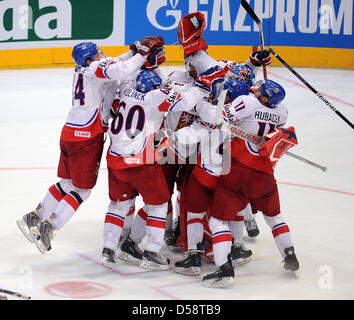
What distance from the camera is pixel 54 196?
5.79 meters

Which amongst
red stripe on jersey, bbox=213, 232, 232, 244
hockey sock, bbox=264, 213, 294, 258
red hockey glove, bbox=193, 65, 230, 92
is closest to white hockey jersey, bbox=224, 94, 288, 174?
red hockey glove, bbox=193, 65, 230, 92

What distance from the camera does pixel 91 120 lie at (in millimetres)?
5555

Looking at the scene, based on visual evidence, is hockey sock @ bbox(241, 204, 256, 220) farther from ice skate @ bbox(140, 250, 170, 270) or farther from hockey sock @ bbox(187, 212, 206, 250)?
ice skate @ bbox(140, 250, 170, 270)

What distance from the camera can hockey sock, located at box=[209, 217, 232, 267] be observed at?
495cm

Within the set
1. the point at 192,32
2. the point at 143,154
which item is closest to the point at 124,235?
the point at 143,154

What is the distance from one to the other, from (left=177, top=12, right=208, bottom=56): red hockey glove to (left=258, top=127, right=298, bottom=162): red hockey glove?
1.10 meters

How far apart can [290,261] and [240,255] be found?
48 centimetres

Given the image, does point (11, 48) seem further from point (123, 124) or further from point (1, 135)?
point (123, 124)

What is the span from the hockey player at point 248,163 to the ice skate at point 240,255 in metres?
0.44

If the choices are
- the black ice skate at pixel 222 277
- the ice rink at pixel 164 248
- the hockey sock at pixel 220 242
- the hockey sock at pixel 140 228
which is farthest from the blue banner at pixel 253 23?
the black ice skate at pixel 222 277

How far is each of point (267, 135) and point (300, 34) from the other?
24.5 ft

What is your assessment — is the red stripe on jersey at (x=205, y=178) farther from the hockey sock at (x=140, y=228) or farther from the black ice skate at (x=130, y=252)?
the black ice skate at (x=130, y=252)

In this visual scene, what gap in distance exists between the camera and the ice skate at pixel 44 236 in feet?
17.7

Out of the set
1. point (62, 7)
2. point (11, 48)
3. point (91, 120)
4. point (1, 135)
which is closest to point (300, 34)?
point (62, 7)
